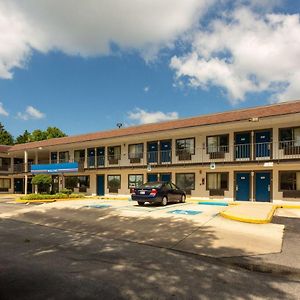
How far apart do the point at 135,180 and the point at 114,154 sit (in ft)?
12.8

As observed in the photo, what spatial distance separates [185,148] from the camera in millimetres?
26656

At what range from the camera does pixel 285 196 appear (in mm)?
21469

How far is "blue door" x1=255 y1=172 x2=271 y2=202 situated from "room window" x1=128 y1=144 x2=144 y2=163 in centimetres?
1121

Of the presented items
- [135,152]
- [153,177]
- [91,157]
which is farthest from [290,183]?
[91,157]

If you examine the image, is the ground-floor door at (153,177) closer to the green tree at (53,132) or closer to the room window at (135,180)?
the room window at (135,180)

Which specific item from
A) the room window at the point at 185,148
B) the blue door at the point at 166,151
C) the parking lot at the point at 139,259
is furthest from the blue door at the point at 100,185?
the parking lot at the point at 139,259

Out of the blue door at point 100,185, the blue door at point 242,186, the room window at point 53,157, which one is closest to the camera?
the blue door at point 242,186

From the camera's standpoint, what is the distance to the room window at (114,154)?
31.7 metres

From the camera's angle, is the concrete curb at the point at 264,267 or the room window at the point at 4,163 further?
the room window at the point at 4,163

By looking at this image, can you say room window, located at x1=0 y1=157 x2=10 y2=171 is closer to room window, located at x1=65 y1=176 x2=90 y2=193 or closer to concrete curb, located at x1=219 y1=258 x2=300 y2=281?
room window, located at x1=65 y1=176 x2=90 y2=193

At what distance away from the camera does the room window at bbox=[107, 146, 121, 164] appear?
31.7 m

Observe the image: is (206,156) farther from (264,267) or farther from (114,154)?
(264,267)

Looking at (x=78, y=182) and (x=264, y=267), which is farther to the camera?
(x=78, y=182)

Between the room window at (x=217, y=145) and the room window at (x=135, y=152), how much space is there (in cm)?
723
